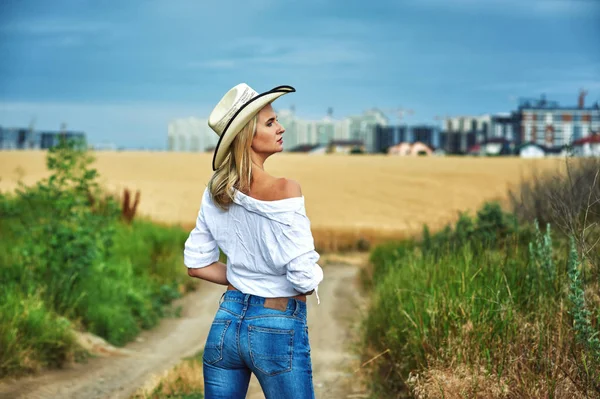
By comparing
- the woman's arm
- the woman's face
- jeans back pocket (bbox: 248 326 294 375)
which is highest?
the woman's face

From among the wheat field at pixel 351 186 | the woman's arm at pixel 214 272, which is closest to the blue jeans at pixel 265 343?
the woman's arm at pixel 214 272

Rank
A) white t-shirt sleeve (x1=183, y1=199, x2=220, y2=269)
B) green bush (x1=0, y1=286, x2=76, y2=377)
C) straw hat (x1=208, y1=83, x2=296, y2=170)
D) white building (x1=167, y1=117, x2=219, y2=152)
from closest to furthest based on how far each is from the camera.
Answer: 1. straw hat (x1=208, y1=83, x2=296, y2=170)
2. white t-shirt sleeve (x1=183, y1=199, x2=220, y2=269)
3. green bush (x1=0, y1=286, x2=76, y2=377)
4. white building (x1=167, y1=117, x2=219, y2=152)

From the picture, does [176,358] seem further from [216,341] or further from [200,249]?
[216,341]

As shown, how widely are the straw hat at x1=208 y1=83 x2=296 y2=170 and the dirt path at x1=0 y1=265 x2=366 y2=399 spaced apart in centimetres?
380

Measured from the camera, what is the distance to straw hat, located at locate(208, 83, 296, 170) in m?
3.23

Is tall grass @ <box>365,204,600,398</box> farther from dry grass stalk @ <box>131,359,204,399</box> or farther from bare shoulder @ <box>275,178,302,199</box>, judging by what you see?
bare shoulder @ <box>275,178,302,199</box>

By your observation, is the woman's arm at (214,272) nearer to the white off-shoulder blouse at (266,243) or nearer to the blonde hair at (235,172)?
the white off-shoulder blouse at (266,243)

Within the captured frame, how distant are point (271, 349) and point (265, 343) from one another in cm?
3

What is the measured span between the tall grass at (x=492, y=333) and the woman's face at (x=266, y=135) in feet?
6.57

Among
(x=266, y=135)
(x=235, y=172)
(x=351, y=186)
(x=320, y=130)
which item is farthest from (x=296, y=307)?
(x=320, y=130)

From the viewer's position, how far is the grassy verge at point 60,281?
24.0 feet

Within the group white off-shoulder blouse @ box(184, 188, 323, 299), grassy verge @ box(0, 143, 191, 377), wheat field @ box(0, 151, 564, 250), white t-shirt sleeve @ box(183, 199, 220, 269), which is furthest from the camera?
wheat field @ box(0, 151, 564, 250)

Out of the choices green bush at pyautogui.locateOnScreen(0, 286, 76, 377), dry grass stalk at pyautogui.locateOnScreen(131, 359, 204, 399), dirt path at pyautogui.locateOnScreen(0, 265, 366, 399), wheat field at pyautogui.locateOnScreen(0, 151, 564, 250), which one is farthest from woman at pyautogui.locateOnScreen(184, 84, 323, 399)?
wheat field at pyautogui.locateOnScreen(0, 151, 564, 250)

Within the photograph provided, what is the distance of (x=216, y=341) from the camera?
3.17 meters
